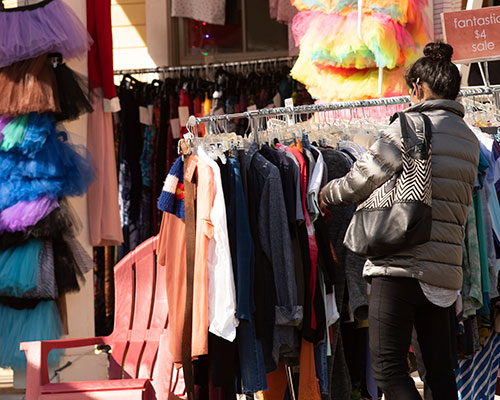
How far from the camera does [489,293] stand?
3883 mm

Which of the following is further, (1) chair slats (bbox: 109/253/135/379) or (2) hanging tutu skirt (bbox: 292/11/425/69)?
(2) hanging tutu skirt (bbox: 292/11/425/69)

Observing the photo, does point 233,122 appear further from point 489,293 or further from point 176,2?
point 489,293

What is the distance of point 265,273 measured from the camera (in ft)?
11.9

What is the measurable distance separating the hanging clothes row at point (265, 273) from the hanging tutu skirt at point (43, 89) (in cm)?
143

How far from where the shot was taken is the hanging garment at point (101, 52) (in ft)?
17.7

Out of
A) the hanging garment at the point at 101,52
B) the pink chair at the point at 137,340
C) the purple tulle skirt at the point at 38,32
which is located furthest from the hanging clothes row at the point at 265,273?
the hanging garment at the point at 101,52

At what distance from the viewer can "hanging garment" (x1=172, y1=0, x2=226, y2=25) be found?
23.0ft

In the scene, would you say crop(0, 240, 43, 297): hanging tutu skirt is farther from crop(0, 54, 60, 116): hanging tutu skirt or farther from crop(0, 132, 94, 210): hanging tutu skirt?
crop(0, 54, 60, 116): hanging tutu skirt

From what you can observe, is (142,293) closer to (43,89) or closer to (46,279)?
(46,279)

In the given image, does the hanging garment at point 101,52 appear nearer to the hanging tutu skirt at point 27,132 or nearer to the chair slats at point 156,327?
the hanging tutu skirt at point 27,132

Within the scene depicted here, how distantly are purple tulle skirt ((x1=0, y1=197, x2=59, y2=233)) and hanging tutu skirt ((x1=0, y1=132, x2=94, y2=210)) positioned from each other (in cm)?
4

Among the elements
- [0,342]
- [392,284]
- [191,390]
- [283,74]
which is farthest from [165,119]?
[392,284]

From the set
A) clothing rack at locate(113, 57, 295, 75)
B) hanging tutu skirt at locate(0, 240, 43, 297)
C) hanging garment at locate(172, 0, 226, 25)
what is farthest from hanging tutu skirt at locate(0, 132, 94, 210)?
hanging garment at locate(172, 0, 226, 25)

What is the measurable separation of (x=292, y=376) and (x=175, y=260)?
29.9 inches
